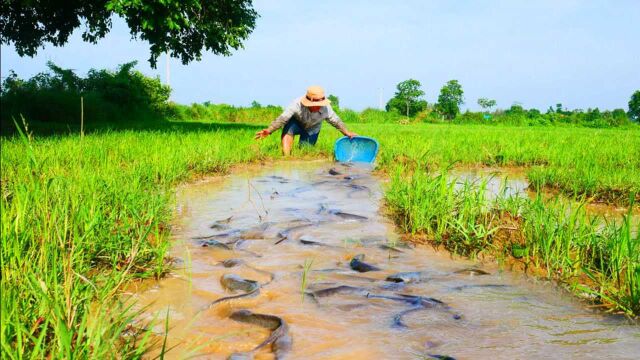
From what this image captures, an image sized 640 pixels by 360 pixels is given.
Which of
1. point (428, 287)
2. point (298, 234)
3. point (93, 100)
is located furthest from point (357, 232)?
point (93, 100)

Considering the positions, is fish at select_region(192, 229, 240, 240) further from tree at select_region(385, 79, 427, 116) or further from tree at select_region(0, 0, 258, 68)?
tree at select_region(385, 79, 427, 116)

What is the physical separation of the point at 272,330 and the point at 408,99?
5668cm

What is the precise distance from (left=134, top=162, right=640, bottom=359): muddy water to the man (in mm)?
4229

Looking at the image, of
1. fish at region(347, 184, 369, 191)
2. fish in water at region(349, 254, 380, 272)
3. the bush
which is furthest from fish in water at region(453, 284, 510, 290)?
the bush

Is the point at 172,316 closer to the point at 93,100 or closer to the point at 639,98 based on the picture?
the point at 93,100

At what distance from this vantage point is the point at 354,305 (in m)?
2.29

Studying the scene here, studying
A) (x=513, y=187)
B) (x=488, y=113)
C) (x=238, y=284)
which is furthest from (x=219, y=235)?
(x=488, y=113)

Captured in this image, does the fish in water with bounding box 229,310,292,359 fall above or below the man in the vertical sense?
below

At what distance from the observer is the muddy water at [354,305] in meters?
1.92

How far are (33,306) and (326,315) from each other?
111cm

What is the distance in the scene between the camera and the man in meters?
7.97

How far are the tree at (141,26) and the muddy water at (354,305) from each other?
33.1 ft

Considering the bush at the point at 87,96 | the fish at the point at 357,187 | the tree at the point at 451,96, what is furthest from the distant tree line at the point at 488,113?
the fish at the point at 357,187

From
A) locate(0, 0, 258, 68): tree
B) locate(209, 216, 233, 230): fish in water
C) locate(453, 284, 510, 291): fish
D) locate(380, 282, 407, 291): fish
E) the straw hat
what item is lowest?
locate(453, 284, 510, 291): fish
